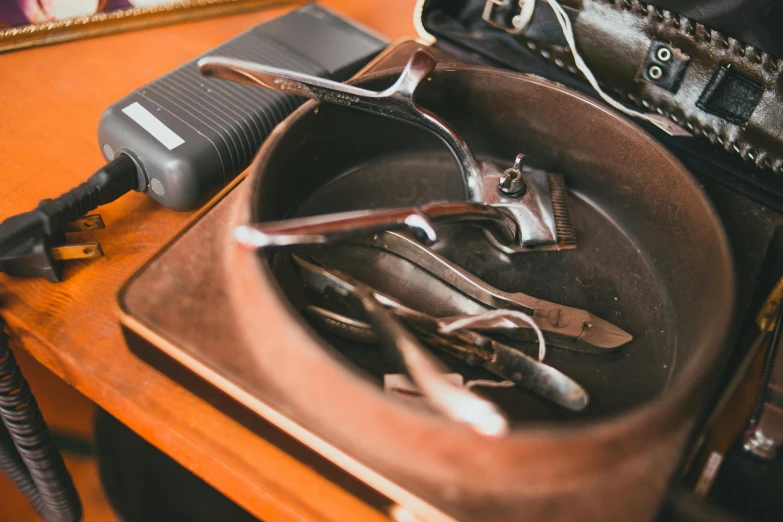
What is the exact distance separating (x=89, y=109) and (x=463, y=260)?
37 cm

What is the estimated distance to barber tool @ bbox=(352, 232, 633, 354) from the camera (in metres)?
0.40

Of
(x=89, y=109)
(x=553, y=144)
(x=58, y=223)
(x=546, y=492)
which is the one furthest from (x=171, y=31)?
(x=546, y=492)

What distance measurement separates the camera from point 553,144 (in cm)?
49

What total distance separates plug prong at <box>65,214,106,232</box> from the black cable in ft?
0.27

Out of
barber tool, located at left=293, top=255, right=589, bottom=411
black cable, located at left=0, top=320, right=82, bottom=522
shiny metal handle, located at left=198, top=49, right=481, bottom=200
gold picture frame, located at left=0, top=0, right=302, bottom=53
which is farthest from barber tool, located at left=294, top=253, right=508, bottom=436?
gold picture frame, located at left=0, top=0, right=302, bottom=53

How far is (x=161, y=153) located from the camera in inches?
18.1

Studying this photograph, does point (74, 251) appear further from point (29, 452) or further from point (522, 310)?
point (522, 310)

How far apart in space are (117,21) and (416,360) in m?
0.52

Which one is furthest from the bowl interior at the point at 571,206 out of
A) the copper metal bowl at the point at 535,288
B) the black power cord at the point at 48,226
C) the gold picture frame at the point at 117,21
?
the gold picture frame at the point at 117,21

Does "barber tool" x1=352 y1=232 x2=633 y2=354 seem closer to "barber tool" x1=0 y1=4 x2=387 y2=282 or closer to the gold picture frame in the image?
"barber tool" x1=0 y1=4 x2=387 y2=282

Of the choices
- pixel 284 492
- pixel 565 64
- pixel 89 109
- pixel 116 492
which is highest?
pixel 565 64

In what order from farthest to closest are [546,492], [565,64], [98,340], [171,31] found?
[171,31] → [565,64] → [98,340] → [546,492]

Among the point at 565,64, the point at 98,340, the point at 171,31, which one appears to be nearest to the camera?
the point at 98,340

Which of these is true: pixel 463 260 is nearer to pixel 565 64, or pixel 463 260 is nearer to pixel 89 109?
pixel 565 64
